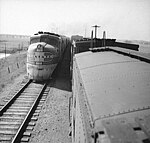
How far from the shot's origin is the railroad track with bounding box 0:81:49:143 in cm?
781

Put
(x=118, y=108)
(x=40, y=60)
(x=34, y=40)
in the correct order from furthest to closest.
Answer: (x=34, y=40) → (x=40, y=60) → (x=118, y=108)

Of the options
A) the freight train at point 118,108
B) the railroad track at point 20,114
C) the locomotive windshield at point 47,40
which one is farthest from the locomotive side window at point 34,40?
the freight train at point 118,108

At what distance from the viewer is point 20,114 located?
988 centimetres

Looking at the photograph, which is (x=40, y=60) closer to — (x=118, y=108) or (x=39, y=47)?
(x=39, y=47)

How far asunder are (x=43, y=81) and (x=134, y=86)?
46.1ft

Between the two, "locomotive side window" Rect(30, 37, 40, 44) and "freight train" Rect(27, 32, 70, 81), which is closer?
"freight train" Rect(27, 32, 70, 81)

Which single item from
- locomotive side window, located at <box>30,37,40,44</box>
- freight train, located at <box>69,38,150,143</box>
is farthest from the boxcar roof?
→ locomotive side window, located at <box>30,37,40,44</box>

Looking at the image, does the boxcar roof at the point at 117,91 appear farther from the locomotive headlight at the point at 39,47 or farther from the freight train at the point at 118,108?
the locomotive headlight at the point at 39,47

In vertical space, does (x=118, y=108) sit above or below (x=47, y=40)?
below

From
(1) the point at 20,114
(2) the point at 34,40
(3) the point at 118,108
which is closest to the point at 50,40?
(2) the point at 34,40

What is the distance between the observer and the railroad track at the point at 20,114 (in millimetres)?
7809

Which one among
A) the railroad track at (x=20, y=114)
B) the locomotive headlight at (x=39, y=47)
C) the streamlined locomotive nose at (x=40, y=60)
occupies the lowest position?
the railroad track at (x=20, y=114)

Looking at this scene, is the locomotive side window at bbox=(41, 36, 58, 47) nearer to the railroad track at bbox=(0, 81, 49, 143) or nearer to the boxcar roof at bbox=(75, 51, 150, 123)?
the railroad track at bbox=(0, 81, 49, 143)

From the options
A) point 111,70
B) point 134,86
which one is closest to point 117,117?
point 134,86
